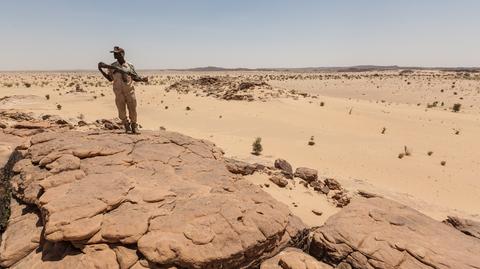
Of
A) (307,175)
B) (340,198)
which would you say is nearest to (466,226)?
(340,198)

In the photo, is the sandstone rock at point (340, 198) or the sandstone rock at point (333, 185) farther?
the sandstone rock at point (333, 185)

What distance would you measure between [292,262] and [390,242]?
6.06ft

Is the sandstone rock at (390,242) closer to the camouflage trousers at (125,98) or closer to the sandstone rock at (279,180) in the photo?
the sandstone rock at (279,180)

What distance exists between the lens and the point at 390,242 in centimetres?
575

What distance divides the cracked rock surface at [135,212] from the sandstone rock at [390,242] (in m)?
0.67

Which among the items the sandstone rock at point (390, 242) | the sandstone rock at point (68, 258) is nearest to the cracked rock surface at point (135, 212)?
the sandstone rock at point (68, 258)

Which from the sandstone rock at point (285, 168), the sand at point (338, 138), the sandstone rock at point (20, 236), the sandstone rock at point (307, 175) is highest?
the sandstone rock at point (20, 236)

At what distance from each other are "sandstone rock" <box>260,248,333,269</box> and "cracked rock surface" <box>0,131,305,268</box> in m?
0.16

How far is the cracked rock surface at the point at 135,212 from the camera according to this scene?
4.64 m

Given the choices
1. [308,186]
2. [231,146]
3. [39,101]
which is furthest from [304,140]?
[39,101]

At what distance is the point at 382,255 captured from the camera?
17.9 feet

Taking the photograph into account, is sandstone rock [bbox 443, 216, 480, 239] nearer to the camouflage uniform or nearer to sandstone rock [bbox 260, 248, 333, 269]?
sandstone rock [bbox 260, 248, 333, 269]

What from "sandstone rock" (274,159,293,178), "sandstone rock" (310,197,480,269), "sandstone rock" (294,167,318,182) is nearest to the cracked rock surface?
"sandstone rock" (310,197,480,269)

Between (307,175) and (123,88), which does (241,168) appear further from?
(123,88)
